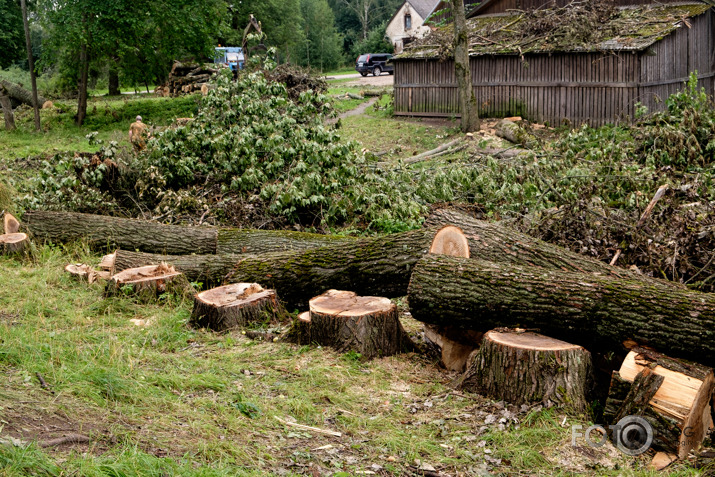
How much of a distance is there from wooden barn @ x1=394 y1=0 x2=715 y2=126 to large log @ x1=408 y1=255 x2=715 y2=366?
13807 millimetres

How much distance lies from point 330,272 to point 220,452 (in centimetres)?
277

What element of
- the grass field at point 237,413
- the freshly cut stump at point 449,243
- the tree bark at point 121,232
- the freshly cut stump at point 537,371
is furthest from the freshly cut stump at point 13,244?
the freshly cut stump at point 537,371

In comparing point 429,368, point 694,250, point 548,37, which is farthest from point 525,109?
point 429,368

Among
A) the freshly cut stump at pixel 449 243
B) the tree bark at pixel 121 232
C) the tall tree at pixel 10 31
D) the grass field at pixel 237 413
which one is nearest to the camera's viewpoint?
the grass field at pixel 237 413

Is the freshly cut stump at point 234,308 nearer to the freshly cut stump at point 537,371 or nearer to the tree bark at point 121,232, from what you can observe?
the tree bark at point 121,232

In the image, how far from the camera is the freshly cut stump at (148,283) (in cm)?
663

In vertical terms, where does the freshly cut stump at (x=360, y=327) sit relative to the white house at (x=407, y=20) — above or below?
below

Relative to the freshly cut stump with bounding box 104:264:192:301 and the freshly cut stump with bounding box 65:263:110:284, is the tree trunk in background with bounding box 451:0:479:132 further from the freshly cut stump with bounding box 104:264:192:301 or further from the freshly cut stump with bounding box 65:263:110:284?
the freshly cut stump with bounding box 104:264:192:301

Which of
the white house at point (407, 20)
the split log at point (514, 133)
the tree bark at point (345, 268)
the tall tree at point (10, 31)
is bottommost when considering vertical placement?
the tree bark at point (345, 268)

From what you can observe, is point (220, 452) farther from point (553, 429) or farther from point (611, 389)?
point (611, 389)

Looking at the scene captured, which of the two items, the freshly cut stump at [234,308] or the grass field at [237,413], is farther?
the freshly cut stump at [234,308]

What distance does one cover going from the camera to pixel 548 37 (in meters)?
20.0

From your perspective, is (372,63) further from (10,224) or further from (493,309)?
(493,309)
